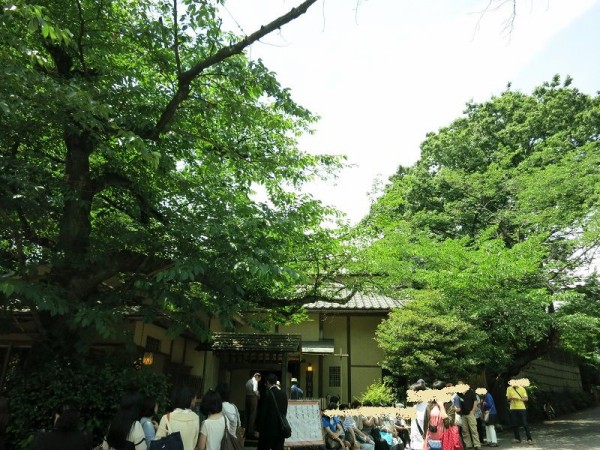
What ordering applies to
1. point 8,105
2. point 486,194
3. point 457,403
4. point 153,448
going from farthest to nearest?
1. point 486,194
2. point 457,403
3. point 8,105
4. point 153,448

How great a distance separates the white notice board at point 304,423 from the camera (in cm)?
881

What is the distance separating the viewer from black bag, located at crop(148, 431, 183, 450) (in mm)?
4558

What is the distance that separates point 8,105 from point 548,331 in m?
17.9

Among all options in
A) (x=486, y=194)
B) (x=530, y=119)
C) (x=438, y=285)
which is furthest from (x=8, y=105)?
(x=530, y=119)

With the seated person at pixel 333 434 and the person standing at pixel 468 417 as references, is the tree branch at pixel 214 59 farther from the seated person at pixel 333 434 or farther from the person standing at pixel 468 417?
the person standing at pixel 468 417

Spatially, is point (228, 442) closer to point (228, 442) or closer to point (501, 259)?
point (228, 442)

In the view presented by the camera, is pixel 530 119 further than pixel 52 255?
Yes

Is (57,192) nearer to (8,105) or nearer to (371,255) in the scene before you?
(8,105)

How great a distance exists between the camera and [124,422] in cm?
477

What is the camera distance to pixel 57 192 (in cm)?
741

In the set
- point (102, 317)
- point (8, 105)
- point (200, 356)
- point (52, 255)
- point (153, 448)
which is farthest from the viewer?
point (200, 356)

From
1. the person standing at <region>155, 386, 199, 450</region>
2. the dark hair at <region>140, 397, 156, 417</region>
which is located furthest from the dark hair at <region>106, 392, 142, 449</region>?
the dark hair at <region>140, 397, 156, 417</region>

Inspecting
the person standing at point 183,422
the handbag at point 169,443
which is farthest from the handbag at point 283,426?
the handbag at point 169,443

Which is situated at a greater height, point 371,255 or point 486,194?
point 486,194
